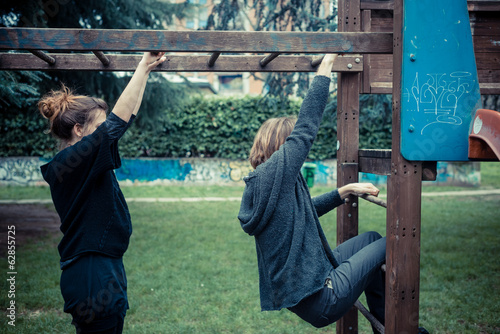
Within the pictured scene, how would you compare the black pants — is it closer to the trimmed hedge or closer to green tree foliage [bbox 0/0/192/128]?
green tree foliage [bbox 0/0/192/128]

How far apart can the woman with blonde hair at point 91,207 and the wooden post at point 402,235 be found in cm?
142

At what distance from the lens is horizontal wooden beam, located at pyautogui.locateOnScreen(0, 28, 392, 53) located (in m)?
2.22

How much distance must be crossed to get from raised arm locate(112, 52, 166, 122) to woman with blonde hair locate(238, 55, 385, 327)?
28.5 inches

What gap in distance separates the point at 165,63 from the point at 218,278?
3.48 meters

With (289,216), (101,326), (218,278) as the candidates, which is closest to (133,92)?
(289,216)

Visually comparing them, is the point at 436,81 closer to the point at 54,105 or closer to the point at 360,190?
the point at 360,190

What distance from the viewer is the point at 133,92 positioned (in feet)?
7.09

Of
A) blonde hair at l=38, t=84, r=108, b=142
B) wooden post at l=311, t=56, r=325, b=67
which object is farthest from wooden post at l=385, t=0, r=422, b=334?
blonde hair at l=38, t=84, r=108, b=142

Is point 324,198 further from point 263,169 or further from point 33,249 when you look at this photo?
point 33,249

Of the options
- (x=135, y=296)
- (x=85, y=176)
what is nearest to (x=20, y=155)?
(x=135, y=296)

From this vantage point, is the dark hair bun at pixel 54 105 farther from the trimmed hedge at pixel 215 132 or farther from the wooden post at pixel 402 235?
the trimmed hedge at pixel 215 132

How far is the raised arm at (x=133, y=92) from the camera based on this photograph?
6.88ft

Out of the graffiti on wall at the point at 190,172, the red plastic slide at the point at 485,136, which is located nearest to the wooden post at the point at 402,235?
the red plastic slide at the point at 485,136

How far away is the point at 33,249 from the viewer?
6.91m
